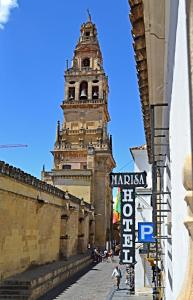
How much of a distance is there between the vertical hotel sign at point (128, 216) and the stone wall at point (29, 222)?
631 cm

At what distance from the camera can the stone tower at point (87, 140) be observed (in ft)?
123


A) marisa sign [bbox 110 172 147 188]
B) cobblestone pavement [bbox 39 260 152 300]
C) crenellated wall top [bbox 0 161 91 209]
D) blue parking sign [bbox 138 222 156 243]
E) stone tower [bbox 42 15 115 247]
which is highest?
stone tower [bbox 42 15 115 247]

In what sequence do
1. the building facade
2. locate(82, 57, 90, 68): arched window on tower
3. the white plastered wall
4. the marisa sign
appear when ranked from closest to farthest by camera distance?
the white plastered wall → the building facade → the marisa sign → locate(82, 57, 90, 68): arched window on tower

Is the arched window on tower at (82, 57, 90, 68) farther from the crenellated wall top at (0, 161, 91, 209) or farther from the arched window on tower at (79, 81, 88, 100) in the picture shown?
the crenellated wall top at (0, 161, 91, 209)

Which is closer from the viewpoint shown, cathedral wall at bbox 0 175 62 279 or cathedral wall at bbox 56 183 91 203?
cathedral wall at bbox 0 175 62 279

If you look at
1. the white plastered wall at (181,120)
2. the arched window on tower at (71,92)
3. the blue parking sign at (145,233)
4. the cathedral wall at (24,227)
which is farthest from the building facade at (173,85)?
the arched window on tower at (71,92)

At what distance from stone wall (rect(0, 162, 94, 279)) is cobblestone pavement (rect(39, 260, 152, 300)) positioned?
74.1 inches

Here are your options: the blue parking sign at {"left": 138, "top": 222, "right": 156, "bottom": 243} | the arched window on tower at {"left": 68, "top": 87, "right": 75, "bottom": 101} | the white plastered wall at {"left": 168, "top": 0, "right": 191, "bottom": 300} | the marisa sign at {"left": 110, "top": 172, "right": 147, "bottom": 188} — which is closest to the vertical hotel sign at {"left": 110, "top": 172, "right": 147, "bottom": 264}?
the marisa sign at {"left": 110, "top": 172, "right": 147, "bottom": 188}

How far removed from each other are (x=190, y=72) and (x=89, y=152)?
37184mm

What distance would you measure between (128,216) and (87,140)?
3104cm

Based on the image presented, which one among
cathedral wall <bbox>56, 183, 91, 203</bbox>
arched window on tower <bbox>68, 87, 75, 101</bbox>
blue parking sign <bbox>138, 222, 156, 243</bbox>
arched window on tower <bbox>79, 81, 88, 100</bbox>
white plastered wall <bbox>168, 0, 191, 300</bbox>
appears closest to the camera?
white plastered wall <bbox>168, 0, 191, 300</bbox>

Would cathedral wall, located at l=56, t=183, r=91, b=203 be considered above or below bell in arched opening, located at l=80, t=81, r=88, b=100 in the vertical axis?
below

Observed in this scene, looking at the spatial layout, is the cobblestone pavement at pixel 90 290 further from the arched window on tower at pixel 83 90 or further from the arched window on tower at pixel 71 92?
the arched window on tower at pixel 71 92

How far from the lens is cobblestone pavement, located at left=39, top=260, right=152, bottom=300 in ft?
49.4
